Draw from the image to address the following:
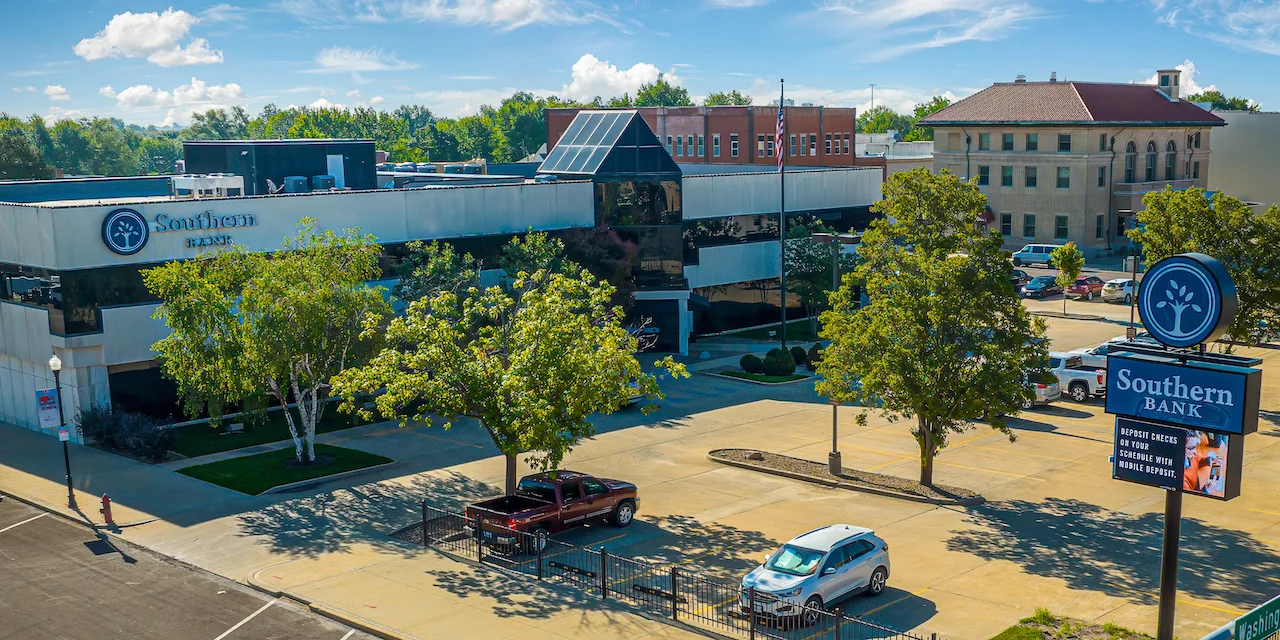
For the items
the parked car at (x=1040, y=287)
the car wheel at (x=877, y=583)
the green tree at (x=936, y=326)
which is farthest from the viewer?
the parked car at (x=1040, y=287)

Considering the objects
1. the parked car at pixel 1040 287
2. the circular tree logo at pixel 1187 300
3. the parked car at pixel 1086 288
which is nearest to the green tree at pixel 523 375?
the circular tree logo at pixel 1187 300

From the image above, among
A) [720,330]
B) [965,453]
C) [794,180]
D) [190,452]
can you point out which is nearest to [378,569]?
[190,452]

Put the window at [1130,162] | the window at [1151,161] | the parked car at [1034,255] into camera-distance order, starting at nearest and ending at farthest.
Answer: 1. the parked car at [1034,255]
2. the window at [1130,162]
3. the window at [1151,161]

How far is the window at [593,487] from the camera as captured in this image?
3038 cm

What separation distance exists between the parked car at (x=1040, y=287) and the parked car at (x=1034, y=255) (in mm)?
9773

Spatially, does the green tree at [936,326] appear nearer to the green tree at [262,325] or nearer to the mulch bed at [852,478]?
the mulch bed at [852,478]

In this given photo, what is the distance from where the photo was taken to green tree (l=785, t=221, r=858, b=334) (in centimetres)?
6247

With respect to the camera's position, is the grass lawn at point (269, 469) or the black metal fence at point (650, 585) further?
the grass lawn at point (269, 469)

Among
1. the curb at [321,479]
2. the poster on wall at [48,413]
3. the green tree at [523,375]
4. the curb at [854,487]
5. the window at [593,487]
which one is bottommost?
the curb at [321,479]

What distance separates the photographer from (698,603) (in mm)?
25266

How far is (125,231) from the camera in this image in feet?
139

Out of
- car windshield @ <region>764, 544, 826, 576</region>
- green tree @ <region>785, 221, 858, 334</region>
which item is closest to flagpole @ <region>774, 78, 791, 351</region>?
green tree @ <region>785, 221, 858, 334</region>

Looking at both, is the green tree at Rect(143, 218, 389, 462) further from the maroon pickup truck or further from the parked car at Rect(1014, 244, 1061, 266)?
the parked car at Rect(1014, 244, 1061, 266)

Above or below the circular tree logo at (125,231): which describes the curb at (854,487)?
below
